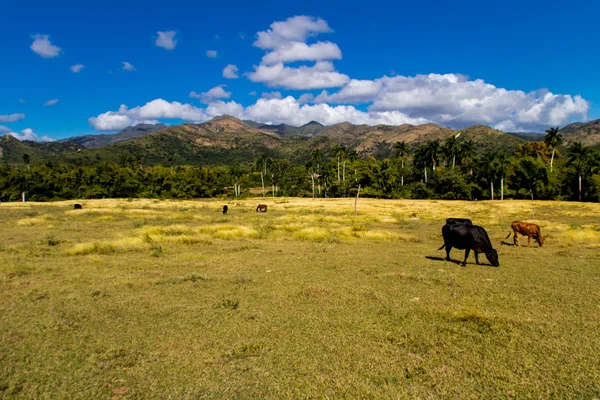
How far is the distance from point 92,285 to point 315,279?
27.6 feet

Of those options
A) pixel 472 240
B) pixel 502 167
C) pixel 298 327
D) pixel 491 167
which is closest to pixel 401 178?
pixel 491 167

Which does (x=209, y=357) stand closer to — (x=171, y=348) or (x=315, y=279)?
(x=171, y=348)

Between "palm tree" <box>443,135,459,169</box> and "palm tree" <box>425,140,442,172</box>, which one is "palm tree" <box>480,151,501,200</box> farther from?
"palm tree" <box>443,135,459,169</box>

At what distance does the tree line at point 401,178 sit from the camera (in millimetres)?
82875

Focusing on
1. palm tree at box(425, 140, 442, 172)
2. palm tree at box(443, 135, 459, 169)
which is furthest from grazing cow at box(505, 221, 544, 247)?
palm tree at box(443, 135, 459, 169)

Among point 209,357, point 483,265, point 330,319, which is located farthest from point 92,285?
point 483,265

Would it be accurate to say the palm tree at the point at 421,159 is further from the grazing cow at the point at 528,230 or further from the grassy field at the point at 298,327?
the grassy field at the point at 298,327

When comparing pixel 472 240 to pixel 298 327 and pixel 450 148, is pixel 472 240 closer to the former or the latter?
pixel 298 327

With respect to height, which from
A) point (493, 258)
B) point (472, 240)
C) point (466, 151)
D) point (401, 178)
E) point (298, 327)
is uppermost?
point (466, 151)

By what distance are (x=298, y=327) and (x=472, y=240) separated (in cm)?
1060

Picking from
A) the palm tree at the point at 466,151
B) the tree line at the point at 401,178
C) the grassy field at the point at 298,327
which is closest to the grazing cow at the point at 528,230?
the grassy field at the point at 298,327

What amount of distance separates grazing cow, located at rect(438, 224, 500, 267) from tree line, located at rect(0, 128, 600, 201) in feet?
253

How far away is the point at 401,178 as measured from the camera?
11112 centimetres

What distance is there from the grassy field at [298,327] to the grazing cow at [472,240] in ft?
1.95
